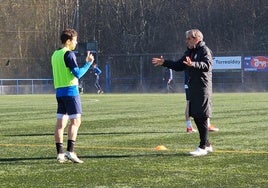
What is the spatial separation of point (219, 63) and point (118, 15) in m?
17.0

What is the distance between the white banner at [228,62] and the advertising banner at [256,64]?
21.2 inches

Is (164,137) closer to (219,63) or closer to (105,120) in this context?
(105,120)

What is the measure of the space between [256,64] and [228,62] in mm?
2100

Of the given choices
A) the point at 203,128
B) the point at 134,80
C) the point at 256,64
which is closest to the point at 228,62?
the point at 256,64

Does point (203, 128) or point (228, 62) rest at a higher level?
point (203, 128)

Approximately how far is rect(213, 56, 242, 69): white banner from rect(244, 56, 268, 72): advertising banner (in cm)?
54

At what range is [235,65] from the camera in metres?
52.0

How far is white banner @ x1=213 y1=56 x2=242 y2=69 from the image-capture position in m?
51.9

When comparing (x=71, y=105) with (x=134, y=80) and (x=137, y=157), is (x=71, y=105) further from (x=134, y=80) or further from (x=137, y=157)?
(x=134, y=80)

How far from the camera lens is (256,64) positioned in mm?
51719

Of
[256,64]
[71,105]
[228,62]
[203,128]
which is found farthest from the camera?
[228,62]

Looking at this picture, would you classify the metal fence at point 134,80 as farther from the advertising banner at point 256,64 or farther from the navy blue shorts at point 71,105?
the navy blue shorts at point 71,105

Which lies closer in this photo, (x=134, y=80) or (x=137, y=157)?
(x=137, y=157)

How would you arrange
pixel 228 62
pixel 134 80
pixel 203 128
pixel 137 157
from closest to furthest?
1. pixel 137 157
2. pixel 203 128
3. pixel 228 62
4. pixel 134 80
